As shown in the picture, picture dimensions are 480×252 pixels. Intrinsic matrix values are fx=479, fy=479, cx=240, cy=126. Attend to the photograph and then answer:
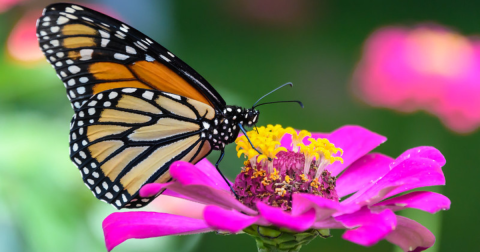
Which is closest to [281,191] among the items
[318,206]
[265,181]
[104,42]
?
[265,181]

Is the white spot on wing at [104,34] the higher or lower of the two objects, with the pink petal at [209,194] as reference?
higher

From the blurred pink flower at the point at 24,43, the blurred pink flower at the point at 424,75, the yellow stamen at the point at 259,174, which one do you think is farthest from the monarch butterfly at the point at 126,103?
the blurred pink flower at the point at 424,75

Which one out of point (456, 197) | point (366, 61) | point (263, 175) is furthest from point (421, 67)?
point (263, 175)

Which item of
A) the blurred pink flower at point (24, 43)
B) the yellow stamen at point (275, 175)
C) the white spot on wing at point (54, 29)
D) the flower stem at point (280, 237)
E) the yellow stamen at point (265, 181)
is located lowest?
the flower stem at point (280, 237)

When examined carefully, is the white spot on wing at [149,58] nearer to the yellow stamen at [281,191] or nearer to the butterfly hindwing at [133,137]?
the butterfly hindwing at [133,137]

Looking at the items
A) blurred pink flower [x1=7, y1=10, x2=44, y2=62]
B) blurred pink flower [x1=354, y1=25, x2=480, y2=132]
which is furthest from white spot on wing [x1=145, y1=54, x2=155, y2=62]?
blurred pink flower [x1=354, y1=25, x2=480, y2=132]

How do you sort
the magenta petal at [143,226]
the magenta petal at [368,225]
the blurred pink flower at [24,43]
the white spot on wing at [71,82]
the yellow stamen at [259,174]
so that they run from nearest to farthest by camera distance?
the magenta petal at [368,225] < the magenta petal at [143,226] < the yellow stamen at [259,174] < the white spot on wing at [71,82] < the blurred pink flower at [24,43]

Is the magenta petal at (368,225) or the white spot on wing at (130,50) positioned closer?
the magenta petal at (368,225)

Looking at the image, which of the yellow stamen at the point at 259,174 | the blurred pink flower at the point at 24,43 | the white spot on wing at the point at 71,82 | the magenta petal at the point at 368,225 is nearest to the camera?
the magenta petal at the point at 368,225
